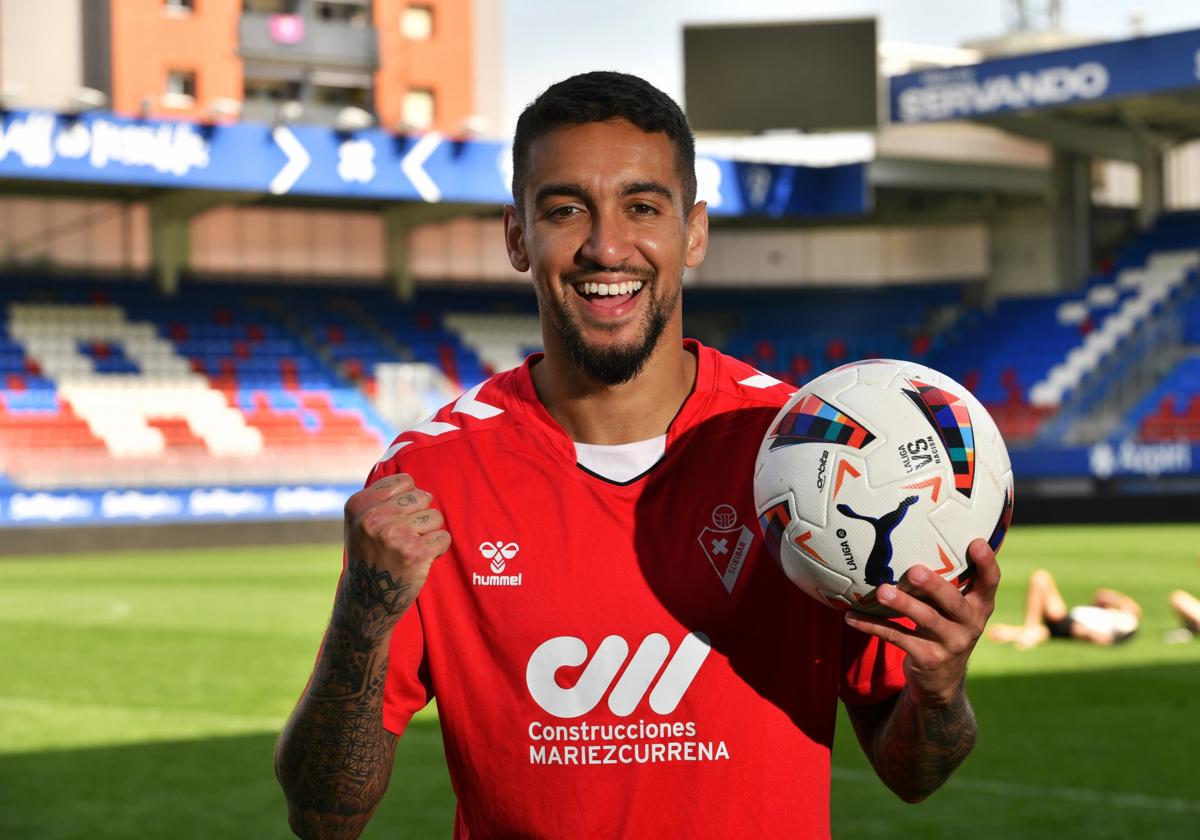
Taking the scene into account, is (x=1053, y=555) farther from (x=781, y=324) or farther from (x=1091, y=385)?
(x=781, y=324)

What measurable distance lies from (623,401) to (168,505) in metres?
22.2

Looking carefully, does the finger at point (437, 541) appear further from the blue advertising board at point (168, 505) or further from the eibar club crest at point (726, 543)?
the blue advertising board at point (168, 505)

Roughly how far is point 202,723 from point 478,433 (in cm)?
683

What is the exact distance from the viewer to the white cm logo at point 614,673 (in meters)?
2.75

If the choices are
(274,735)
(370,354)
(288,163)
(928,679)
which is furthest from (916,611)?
(370,354)

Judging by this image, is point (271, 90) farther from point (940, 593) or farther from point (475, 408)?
point (940, 593)

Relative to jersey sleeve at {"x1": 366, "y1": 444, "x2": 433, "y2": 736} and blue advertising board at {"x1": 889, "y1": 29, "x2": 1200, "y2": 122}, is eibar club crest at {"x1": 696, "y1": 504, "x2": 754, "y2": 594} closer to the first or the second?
jersey sleeve at {"x1": 366, "y1": 444, "x2": 433, "y2": 736}

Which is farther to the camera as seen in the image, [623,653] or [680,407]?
[680,407]

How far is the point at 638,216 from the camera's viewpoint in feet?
9.39

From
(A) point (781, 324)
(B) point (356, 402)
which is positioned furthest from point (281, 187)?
(A) point (781, 324)

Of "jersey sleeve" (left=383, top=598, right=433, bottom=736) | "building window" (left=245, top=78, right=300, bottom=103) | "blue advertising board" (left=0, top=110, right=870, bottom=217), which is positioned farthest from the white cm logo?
"building window" (left=245, top=78, right=300, bottom=103)

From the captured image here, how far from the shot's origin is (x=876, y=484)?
284 cm

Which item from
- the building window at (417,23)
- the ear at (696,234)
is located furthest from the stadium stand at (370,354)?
the ear at (696,234)

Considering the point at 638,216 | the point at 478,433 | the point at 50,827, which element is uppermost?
the point at 638,216
